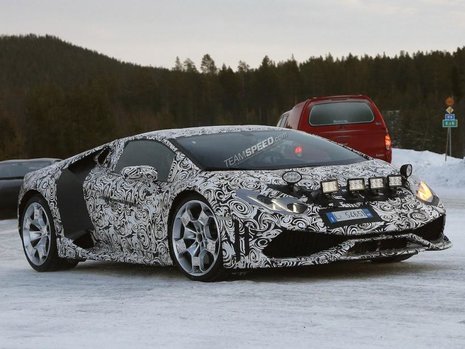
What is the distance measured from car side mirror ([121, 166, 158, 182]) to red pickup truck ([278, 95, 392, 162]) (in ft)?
34.9

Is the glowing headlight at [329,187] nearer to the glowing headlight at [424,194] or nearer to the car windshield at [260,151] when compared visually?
the car windshield at [260,151]

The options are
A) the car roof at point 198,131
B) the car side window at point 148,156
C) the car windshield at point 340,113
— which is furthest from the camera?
the car windshield at point 340,113

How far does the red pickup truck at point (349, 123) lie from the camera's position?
18.2 meters

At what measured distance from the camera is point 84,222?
857cm


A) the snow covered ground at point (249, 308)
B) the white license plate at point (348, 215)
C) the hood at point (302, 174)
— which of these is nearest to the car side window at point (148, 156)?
the hood at point (302, 174)

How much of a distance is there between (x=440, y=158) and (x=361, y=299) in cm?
4244

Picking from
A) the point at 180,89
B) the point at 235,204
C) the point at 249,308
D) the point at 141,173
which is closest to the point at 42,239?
the point at 141,173

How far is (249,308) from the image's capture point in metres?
5.73

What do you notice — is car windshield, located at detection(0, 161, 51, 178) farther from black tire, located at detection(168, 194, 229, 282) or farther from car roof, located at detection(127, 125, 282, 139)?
black tire, located at detection(168, 194, 229, 282)

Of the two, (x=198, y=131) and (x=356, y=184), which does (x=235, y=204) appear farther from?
(x=198, y=131)

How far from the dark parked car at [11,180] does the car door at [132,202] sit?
11.7m

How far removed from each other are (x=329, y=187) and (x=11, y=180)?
1424cm

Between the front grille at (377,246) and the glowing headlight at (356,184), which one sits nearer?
the front grille at (377,246)

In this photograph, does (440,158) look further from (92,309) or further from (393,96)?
(393,96)
